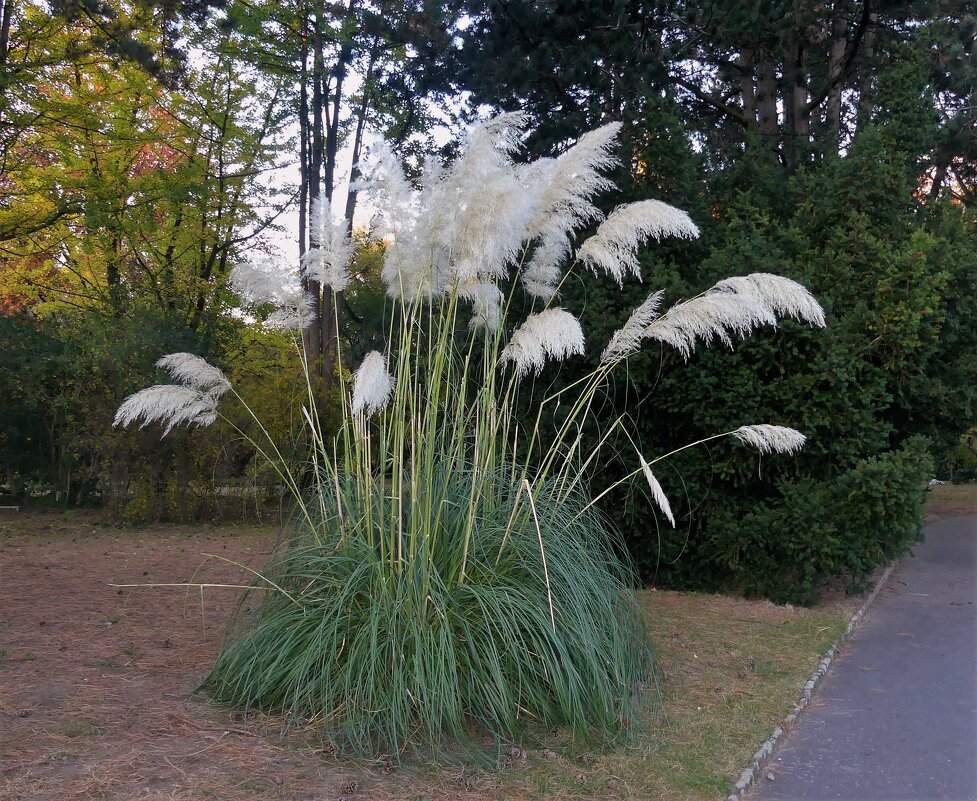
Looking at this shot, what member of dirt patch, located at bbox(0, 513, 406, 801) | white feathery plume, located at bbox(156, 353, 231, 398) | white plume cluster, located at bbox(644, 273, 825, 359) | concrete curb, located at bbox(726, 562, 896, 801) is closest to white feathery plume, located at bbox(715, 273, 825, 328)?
white plume cluster, located at bbox(644, 273, 825, 359)

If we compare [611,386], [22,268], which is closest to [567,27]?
[611,386]

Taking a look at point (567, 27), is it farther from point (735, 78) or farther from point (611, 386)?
point (611, 386)

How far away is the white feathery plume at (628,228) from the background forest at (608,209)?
2018 millimetres

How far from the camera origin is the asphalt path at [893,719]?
12.5 ft

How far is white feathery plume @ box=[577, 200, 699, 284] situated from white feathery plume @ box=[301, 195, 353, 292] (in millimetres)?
1436

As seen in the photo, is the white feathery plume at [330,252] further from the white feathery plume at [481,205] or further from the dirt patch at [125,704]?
the dirt patch at [125,704]

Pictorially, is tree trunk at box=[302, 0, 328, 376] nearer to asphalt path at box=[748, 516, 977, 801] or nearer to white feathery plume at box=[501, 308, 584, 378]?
white feathery plume at box=[501, 308, 584, 378]

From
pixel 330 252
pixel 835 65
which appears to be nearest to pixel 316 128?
pixel 835 65

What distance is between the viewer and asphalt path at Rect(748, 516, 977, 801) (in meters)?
3.82

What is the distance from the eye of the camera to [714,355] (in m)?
6.91

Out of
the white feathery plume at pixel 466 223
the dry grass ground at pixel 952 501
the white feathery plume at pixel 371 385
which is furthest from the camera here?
the dry grass ground at pixel 952 501

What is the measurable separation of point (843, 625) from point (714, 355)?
2447mm

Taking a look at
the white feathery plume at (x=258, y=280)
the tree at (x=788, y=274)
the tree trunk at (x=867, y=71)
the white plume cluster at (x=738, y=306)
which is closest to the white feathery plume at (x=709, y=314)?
the white plume cluster at (x=738, y=306)

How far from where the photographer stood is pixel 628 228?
4711 millimetres
